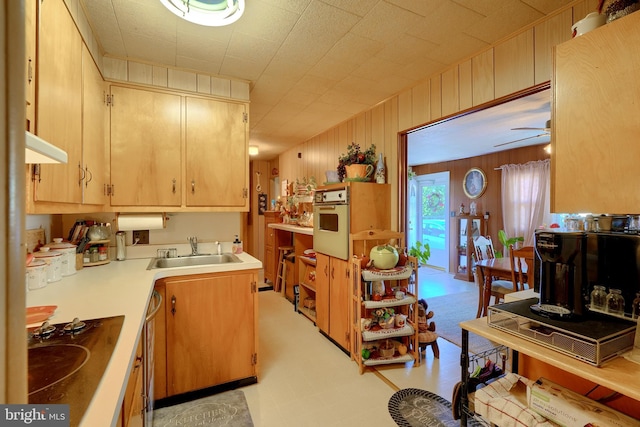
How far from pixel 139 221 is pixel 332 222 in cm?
159

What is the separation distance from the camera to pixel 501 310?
1.31m

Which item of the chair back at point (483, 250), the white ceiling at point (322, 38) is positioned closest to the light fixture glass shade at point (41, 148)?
the white ceiling at point (322, 38)

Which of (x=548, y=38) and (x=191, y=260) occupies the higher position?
(x=548, y=38)

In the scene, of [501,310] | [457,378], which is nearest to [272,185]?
[457,378]

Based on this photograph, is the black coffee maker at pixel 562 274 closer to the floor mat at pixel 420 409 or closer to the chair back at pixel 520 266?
the floor mat at pixel 420 409

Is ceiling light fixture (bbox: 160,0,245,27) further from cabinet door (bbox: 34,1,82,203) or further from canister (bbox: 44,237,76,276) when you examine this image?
canister (bbox: 44,237,76,276)

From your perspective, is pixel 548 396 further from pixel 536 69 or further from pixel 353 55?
pixel 353 55

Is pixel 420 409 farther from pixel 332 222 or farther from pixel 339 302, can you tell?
pixel 332 222

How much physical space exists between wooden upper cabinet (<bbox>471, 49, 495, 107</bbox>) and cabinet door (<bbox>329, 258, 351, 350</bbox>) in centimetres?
159

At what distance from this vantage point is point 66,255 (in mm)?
1783

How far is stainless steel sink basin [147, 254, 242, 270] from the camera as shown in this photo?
2.34m

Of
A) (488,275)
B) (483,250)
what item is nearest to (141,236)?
(488,275)

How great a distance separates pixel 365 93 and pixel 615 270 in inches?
84.3

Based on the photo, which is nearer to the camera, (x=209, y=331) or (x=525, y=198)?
(x=209, y=331)
